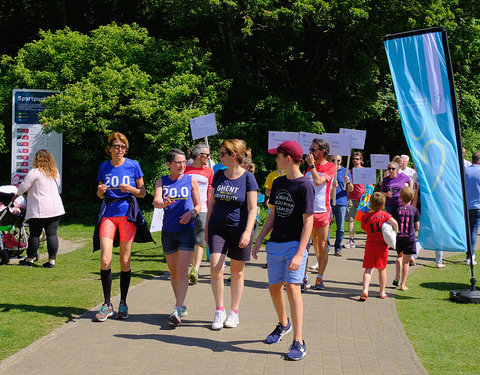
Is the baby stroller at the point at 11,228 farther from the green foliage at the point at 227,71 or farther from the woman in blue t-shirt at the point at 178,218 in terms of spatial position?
the green foliage at the point at 227,71

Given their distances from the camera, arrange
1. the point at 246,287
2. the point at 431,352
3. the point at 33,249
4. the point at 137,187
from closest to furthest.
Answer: the point at 431,352 < the point at 137,187 < the point at 246,287 < the point at 33,249

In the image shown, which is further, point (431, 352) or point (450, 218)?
point (450, 218)

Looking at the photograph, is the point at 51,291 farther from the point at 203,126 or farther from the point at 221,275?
the point at 203,126

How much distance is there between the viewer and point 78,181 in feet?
70.0

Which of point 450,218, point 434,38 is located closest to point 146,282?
point 450,218

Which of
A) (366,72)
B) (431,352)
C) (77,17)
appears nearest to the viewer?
(431,352)

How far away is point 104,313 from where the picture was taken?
246 inches

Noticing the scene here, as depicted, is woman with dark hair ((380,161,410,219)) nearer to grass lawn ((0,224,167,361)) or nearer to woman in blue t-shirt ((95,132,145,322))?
grass lawn ((0,224,167,361))

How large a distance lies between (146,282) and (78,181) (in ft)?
44.9

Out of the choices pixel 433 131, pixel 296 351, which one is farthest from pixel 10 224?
pixel 433 131

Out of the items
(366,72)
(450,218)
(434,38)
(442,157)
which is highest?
(366,72)

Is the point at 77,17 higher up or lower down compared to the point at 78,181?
higher up

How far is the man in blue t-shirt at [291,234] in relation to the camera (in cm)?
513

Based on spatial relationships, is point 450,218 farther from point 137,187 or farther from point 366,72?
point 366,72
